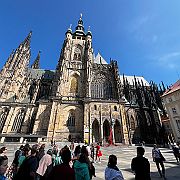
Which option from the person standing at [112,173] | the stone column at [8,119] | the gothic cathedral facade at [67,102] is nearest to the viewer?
the person standing at [112,173]

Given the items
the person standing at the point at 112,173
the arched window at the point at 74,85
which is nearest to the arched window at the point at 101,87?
the arched window at the point at 74,85

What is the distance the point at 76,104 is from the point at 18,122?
13.6 m

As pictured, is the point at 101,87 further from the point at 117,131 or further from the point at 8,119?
the point at 8,119

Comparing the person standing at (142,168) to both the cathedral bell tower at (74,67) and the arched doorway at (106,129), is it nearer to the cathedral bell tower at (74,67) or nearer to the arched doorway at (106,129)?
the arched doorway at (106,129)

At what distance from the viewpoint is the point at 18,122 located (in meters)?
28.5

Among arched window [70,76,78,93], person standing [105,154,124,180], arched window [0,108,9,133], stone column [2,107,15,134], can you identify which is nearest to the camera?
person standing [105,154,124,180]

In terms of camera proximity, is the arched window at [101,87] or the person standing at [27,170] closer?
the person standing at [27,170]

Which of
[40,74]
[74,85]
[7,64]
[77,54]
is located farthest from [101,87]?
[7,64]

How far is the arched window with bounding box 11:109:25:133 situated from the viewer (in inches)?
1096

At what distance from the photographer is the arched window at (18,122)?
2784 centimetres

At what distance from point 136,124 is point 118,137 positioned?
6.58m

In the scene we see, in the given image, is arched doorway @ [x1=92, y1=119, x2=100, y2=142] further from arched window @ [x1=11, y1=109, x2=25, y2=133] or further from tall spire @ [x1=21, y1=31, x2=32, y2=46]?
tall spire @ [x1=21, y1=31, x2=32, y2=46]

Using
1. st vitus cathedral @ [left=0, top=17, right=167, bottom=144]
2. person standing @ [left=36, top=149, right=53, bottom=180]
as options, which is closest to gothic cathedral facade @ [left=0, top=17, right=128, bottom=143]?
st vitus cathedral @ [left=0, top=17, right=167, bottom=144]

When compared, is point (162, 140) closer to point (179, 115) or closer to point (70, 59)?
point (179, 115)
